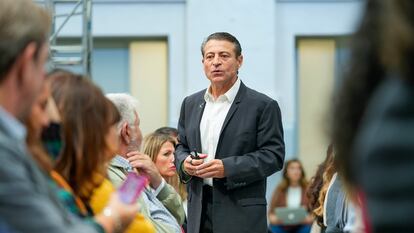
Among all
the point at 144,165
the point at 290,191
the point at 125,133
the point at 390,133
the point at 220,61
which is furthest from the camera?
the point at 290,191

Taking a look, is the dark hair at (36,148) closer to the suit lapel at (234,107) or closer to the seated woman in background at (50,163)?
the seated woman in background at (50,163)

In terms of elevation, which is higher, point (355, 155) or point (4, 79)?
point (4, 79)

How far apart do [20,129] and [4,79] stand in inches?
4.8

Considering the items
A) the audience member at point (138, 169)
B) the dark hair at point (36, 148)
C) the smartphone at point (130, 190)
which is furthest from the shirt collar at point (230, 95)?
the dark hair at point (36, 148)

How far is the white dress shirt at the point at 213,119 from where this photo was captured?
6.36 m

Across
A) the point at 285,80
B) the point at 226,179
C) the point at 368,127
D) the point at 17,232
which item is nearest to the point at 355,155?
the point at 368,127

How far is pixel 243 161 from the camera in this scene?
6195mm

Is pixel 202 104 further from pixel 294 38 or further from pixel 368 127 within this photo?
pixel 294 38

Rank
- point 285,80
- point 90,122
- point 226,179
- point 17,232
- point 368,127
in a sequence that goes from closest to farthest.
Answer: point 368,127, point 17,232, point 90,122, point 226,179, point 285,80

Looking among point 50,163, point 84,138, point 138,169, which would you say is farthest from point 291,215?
point 50,163

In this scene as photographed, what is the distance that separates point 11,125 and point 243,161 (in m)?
3.91

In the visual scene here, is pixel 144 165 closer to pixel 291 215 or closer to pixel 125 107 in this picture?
pixel 125 107

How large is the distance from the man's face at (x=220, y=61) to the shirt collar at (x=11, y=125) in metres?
4.12

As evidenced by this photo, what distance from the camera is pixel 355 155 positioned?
189 centimetres
